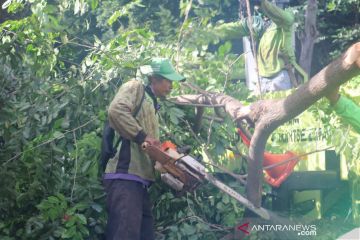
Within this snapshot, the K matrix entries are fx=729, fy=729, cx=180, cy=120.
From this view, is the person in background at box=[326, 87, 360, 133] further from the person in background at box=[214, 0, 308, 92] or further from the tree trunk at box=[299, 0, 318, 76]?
the tree trunk at box=[299, 0, 318, 76]

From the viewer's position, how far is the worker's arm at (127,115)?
17.6ft

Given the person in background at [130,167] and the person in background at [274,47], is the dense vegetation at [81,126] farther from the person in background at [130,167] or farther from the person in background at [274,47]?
the person in background at [274,47]

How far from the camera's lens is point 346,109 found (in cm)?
626

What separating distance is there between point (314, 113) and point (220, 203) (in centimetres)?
131

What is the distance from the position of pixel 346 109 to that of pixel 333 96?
44cm

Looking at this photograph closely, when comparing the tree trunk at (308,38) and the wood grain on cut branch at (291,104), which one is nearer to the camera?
the wood grain on cut branch at (291,104)

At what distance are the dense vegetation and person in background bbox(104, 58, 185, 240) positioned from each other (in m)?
0.27

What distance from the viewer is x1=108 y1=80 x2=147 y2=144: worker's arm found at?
536 cm

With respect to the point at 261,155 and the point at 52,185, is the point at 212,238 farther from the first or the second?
the point at 52,185

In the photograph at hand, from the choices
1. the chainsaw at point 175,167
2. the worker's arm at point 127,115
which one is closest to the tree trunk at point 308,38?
the chainsaw at point 175,167

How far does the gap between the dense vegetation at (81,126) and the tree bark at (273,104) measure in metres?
0.24

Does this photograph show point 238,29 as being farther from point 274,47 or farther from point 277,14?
point 277,14

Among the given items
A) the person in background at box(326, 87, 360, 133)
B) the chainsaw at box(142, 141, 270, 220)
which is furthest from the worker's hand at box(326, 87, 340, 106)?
the chainsaw at box(142, 141, 270, 220)

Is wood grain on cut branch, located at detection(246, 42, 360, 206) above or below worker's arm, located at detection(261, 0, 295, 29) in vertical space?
below
